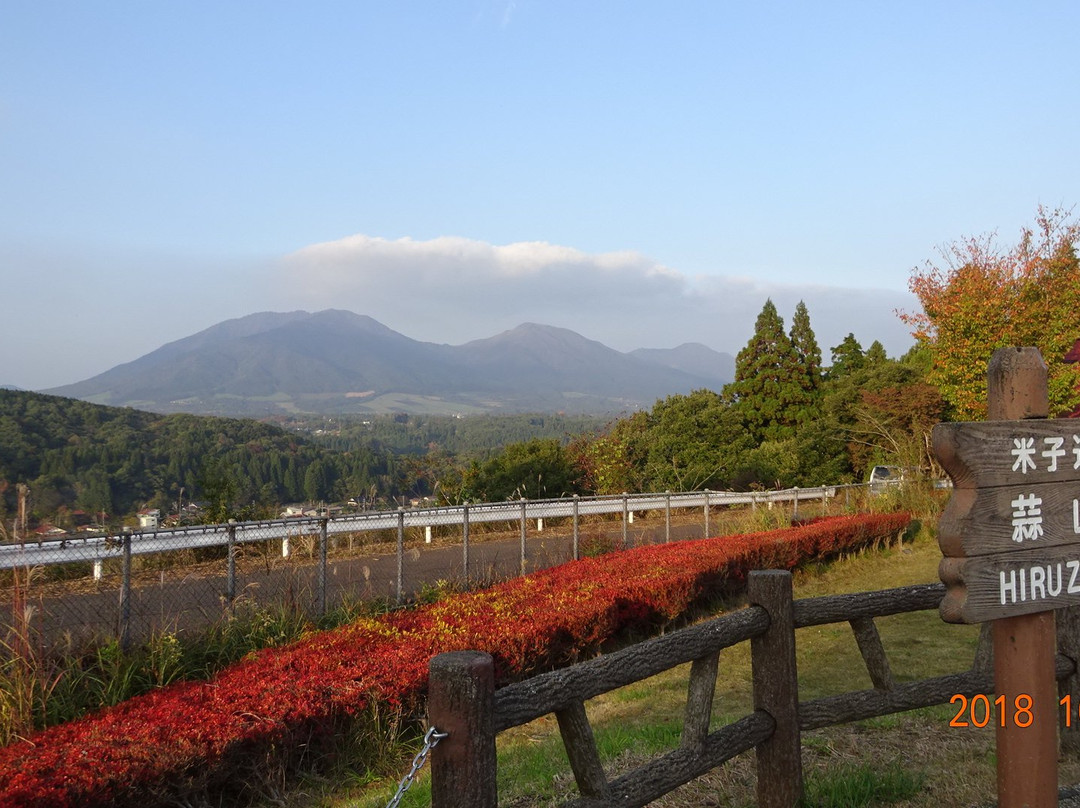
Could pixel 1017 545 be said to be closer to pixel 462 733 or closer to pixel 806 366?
pixel 462 733

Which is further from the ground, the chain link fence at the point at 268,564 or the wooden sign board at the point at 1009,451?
the wooden sign board at the point at 1009,451

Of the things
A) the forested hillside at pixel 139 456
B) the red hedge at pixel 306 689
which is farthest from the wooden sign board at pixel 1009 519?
the forested hillside at pixel 139 456

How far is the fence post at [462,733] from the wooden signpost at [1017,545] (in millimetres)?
1830

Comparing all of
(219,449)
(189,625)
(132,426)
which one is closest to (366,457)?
(219,449)

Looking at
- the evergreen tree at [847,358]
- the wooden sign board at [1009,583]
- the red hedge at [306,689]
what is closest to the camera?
the wooden sign board at [1009,583]

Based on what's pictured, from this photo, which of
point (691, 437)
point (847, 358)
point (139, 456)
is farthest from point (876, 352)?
point (139, 456)

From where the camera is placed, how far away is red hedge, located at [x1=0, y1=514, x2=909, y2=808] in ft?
Answer: 13.7

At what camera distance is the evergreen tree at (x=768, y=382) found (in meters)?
39.4

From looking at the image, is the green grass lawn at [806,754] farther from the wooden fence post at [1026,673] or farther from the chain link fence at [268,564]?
the chain link fence at [268,564]

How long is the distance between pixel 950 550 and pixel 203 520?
48.9 feet

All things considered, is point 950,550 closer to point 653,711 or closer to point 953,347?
point 653,711

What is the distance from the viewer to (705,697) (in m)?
4.02

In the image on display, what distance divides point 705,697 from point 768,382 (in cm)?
3770

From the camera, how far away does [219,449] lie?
4562 centimetres
